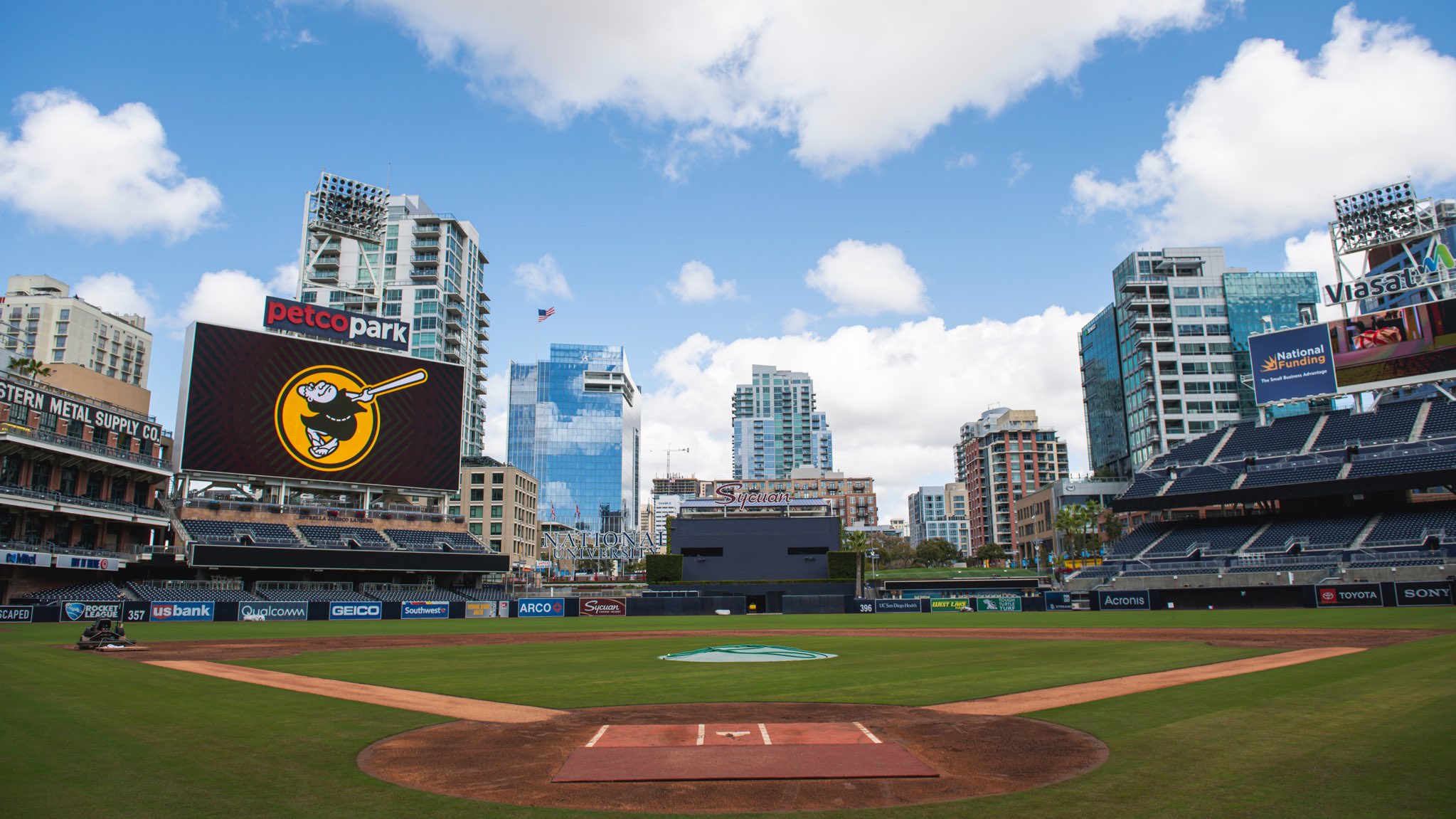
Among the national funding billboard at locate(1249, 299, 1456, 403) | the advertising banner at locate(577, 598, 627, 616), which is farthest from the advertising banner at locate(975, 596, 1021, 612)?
the national funding billboard at locate(1249, 299, 1456, 403)

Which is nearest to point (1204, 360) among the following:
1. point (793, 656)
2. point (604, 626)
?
point (604, 626)

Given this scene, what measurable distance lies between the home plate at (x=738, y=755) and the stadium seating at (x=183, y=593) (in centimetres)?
6442

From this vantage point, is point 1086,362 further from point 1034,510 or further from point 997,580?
point 997,580

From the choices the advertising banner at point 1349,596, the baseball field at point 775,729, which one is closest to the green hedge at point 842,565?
the advertising banner at point 1349,596

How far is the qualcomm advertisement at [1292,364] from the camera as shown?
70938mm

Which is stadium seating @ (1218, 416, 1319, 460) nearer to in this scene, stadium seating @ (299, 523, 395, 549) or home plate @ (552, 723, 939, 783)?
home plate @ (552, 723, 939, 783)

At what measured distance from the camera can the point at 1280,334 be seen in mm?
73000

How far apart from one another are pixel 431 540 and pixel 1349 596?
77158 millimetres

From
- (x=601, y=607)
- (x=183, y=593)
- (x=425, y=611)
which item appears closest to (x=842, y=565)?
(x=601, y=607)

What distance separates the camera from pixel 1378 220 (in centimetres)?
8069

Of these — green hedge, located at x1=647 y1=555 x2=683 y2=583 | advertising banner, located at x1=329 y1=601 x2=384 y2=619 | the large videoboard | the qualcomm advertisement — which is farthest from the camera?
green hedge, located at x1=647 y1=555 x2=683 y2=583

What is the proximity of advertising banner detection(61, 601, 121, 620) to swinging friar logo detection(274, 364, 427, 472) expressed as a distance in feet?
73.6

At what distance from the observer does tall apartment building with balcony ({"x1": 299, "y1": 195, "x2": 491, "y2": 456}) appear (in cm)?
13612

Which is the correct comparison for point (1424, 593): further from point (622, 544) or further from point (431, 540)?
point (431, 540)
